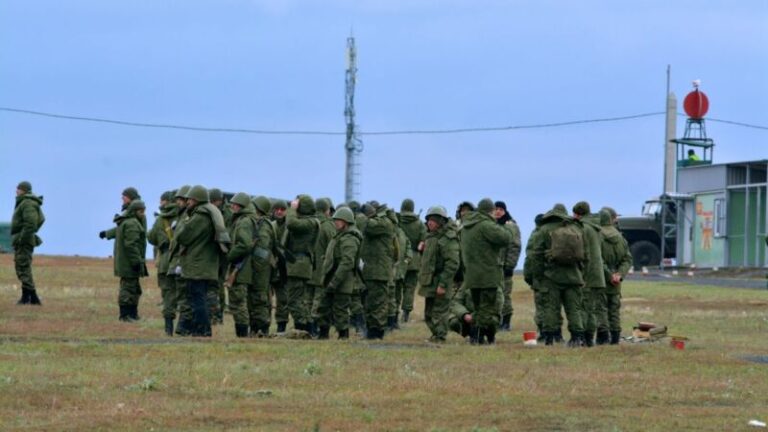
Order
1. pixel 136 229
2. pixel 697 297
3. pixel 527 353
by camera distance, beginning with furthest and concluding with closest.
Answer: pixel 697 297
pixel 136 229
pixel 527 353

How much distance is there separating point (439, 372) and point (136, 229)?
31.9 ft

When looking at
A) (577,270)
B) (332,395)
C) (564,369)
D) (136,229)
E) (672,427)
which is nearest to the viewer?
(672,427)

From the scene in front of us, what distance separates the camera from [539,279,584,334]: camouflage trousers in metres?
22.6

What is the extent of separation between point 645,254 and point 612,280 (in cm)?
4945

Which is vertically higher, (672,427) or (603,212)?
(603,212)

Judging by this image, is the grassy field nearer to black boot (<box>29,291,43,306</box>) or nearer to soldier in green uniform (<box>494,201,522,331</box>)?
soldier in green uniform (<box>494,201,522,331</box>)

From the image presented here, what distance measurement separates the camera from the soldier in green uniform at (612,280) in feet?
79.3

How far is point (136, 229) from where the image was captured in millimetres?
26469

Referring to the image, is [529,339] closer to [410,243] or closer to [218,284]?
[218,284]

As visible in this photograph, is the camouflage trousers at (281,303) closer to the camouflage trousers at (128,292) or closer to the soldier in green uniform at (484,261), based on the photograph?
the camouflage trousers at (128,292)

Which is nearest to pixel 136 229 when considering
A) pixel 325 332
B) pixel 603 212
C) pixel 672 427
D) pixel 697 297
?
pixel 325 332

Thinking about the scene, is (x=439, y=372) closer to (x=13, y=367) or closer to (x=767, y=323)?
(x=13, y=367)

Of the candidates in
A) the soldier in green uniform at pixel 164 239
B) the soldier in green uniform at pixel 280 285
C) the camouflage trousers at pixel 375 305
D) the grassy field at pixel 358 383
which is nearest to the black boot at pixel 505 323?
the grassy field at pixel 358 383

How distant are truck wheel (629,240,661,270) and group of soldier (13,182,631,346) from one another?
48.1 m
